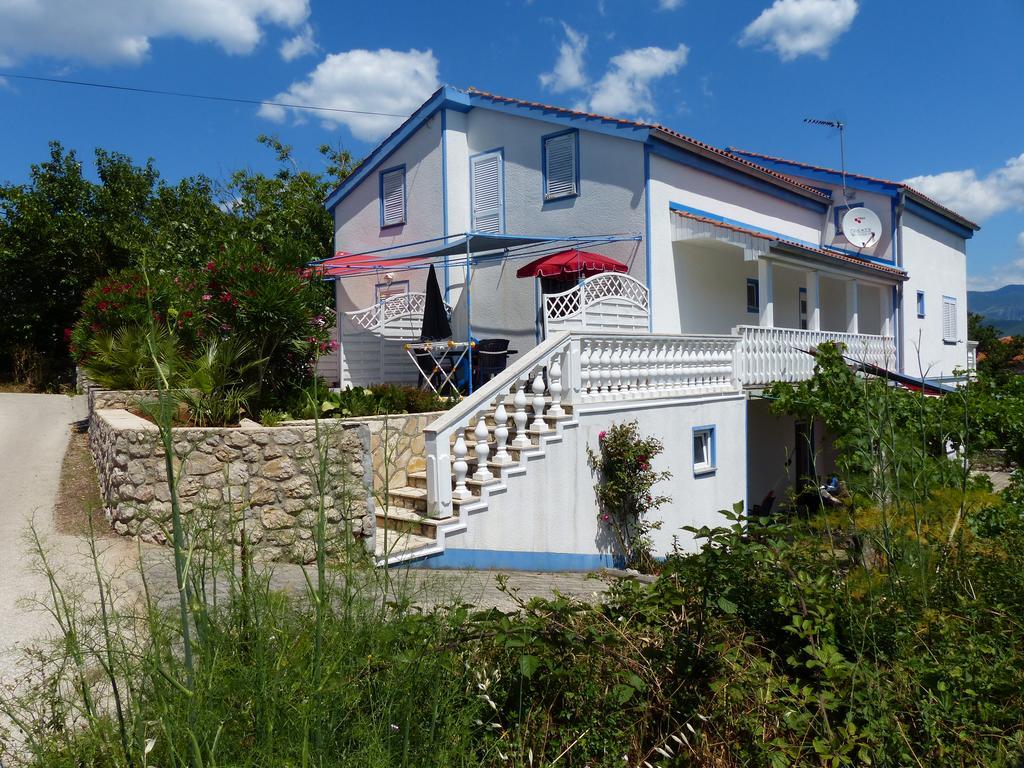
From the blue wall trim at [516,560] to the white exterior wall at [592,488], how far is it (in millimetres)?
52

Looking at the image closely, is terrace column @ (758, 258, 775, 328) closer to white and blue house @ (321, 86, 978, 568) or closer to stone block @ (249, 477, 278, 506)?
white and blue house @ (321, 86, 978, 568)

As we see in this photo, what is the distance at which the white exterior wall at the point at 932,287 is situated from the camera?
70.8ft

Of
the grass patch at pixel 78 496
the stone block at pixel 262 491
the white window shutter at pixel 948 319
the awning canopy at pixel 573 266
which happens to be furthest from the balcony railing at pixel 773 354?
the white window shutter at pixel 948 319

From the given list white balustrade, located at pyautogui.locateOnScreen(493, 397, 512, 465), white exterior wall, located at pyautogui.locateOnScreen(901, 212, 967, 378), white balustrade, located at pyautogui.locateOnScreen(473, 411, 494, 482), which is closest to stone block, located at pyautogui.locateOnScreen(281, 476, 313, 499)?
white balustrade, located at pyautogui.locateOnScreen(473, 411, 494, 482)

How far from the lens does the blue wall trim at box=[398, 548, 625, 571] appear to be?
309 inches

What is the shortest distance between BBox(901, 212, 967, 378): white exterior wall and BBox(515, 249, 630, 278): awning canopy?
1043 centimetres

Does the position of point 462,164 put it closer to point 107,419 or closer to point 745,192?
point 745,192

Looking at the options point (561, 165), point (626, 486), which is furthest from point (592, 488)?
point (561, 165)

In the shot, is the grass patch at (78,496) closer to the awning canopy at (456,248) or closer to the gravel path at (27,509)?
the gravel path at (27,509)

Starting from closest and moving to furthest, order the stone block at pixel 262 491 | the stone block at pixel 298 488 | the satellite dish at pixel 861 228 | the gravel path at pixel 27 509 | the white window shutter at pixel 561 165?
the gravel path at pixel 27 509
the stone block at pixel 262 491
the stone block at pixel 298 488
the white window shutter at pixel 561 165
the satellite dish at pixel 861 228

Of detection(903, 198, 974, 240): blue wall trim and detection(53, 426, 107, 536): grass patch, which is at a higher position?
detection(903, 198, 974, 240): blue wall trim

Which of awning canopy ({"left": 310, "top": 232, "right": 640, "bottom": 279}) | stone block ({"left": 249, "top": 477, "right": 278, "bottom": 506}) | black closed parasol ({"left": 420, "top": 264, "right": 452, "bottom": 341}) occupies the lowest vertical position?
stone block ({"left": 249, "top": 477, "right": 278, "bottom": 506})

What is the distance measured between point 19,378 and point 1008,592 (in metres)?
24.3

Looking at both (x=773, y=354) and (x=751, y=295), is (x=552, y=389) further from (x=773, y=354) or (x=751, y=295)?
(x=751, y=295)
